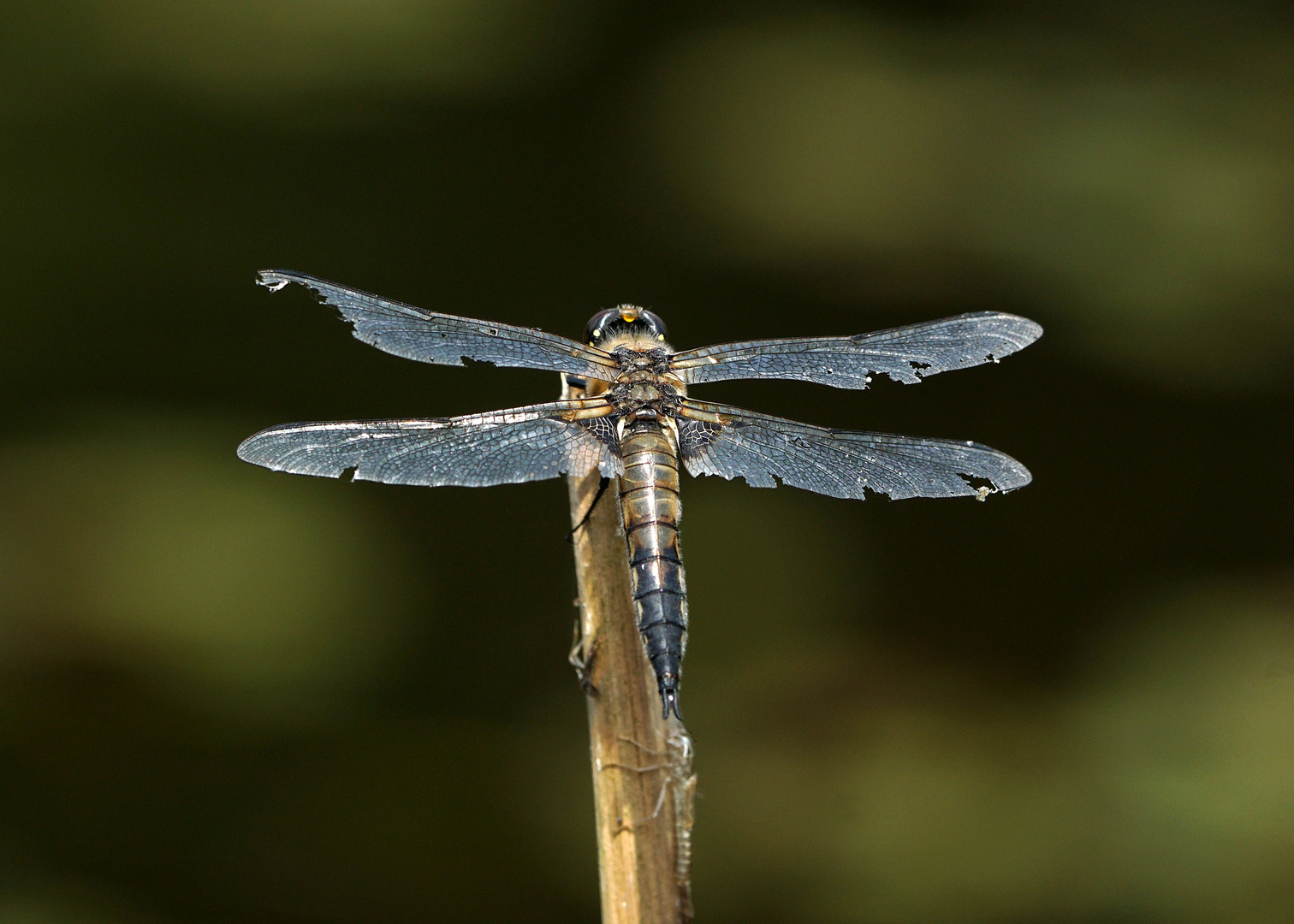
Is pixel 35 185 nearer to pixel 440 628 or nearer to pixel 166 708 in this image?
pixel 166 708

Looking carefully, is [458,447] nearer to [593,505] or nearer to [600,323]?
[593,505]

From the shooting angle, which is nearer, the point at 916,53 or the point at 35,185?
the point at 35,185

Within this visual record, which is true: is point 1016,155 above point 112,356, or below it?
above

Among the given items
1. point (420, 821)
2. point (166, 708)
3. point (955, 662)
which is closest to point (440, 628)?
point (420, 821)

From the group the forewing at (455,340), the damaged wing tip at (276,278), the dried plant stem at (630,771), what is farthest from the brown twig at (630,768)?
the damaged wing tip at (276,278)

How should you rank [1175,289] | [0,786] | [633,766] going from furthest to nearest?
[1175,289] < [0,786] < [633,766]

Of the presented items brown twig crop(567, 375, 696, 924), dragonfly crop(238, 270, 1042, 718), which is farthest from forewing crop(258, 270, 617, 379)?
brown twig crop(567, 375, 696, 924)

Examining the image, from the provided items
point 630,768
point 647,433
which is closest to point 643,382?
point 647,433

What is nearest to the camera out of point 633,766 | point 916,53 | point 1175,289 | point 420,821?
point 633,766
